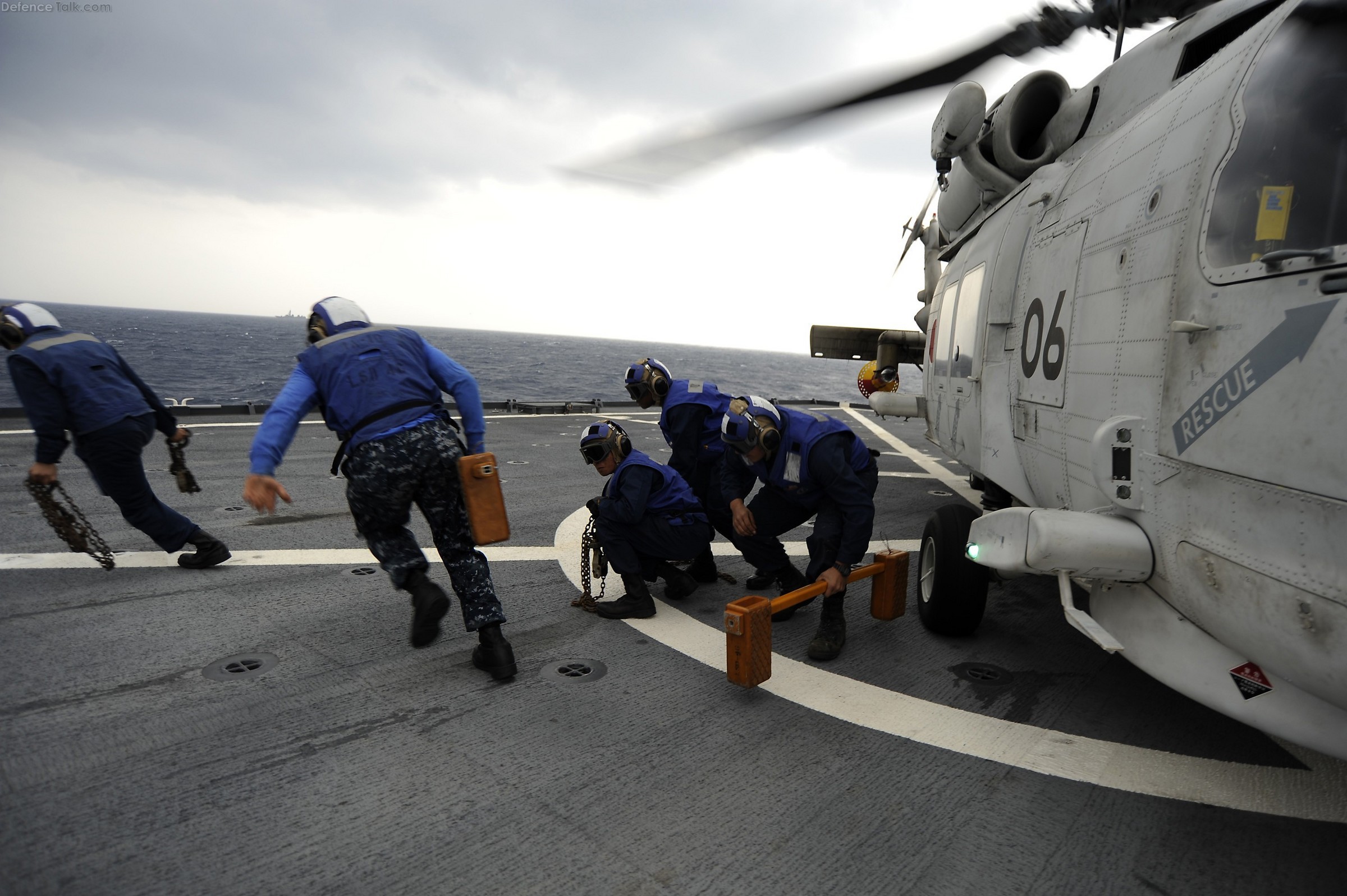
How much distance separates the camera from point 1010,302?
4098mm

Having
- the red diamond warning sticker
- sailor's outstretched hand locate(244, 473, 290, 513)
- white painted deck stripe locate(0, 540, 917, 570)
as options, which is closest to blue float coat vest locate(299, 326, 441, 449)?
sailor's outstretched hand locate(244, 473, 290, 513)

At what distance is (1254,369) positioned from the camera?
203cm

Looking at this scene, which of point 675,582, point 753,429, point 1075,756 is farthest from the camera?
point 675,582

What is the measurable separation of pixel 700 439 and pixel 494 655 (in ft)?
7.94

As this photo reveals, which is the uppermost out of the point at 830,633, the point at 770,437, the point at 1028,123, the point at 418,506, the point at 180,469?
the point at 1028,123

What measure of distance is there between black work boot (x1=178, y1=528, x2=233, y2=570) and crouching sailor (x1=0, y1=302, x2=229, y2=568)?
0.02 metres

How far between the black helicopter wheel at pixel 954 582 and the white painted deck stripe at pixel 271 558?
1.94ft

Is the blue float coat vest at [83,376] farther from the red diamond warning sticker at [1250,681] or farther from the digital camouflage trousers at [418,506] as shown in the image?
the red diamond warning sticker at [1250,681]

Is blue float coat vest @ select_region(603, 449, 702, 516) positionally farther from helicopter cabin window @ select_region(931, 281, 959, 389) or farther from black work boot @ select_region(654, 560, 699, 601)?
helicopter cabin window @ select_region(931, 281, 959, 389)

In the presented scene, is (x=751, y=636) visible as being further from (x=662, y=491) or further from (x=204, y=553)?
(x=204, y=553)

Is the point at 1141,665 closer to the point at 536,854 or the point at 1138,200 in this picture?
the point at 1138,200

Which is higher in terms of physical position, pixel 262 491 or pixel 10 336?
pixel 10 336

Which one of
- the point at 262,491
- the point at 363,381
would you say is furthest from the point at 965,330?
the point at 262,491

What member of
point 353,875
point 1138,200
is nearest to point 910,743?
point 353,875
